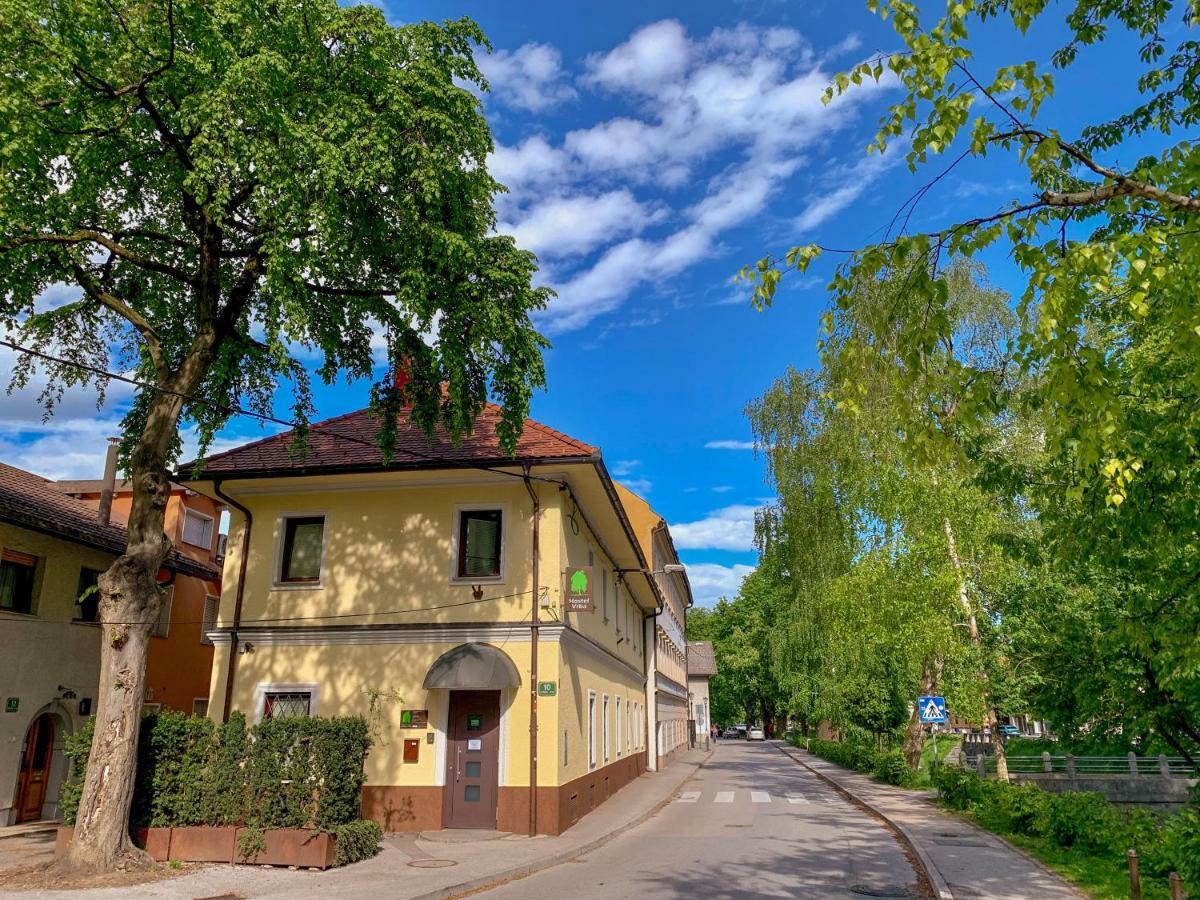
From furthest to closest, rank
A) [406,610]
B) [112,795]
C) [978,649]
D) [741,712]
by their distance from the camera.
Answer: [741,712], [978,649], [406,610], [112,795]

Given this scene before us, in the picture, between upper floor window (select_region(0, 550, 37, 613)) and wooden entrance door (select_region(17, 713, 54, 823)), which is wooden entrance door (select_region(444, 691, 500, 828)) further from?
upper floor window (select_region(0, 550, 37, 613))

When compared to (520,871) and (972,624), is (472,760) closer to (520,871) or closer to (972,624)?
(520,871)

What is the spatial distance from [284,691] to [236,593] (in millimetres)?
2369

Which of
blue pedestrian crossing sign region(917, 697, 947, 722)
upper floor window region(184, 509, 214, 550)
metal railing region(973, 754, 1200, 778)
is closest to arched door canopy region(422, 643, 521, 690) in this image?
blue pedestrian crossing sign region(917, 697, 947, 722)

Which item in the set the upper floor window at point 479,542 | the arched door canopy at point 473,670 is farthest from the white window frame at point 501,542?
the arched door canopy at point 473,670

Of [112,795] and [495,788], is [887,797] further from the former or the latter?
[112,795]

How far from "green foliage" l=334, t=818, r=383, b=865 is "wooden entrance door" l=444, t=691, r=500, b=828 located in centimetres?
241

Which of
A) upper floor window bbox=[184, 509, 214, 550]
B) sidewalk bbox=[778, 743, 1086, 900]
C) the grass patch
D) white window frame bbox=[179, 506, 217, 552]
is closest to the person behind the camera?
the grass patch

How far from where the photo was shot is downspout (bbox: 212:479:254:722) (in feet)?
53.6

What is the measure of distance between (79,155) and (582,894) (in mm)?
11256

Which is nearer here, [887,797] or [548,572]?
[548,572]

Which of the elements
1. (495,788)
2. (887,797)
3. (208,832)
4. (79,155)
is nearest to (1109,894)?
(495,788)

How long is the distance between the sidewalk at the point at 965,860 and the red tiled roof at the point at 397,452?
8965 millimetres

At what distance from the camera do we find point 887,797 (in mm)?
22094
